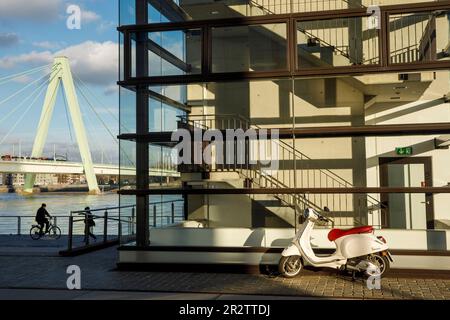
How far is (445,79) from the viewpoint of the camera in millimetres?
10352

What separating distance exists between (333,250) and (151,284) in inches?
116

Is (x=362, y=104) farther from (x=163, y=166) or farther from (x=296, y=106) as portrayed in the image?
(x=163, y=166)

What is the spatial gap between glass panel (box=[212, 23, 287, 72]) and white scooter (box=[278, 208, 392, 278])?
123 inches

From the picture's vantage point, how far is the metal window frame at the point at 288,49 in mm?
8539

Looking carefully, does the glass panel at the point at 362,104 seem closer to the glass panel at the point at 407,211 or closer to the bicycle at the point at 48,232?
the glass panel at the point at 407,211

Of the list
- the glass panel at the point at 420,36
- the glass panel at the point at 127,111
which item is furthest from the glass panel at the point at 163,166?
the glass panel at the point at 420,36

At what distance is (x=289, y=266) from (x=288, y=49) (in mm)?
3541

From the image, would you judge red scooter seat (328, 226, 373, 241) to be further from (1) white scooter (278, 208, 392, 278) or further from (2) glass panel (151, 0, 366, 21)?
(2) glass panel (151, 0, 366, 21)

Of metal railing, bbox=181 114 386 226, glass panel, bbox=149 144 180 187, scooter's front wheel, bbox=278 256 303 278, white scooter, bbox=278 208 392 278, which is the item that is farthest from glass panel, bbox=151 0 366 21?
scooter's front wheel, bbox=278 256 303 278

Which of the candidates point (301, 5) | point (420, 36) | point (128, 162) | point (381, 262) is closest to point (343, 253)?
point (381, 262)

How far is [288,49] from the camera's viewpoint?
9.02 m

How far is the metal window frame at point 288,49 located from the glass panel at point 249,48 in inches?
12.9
